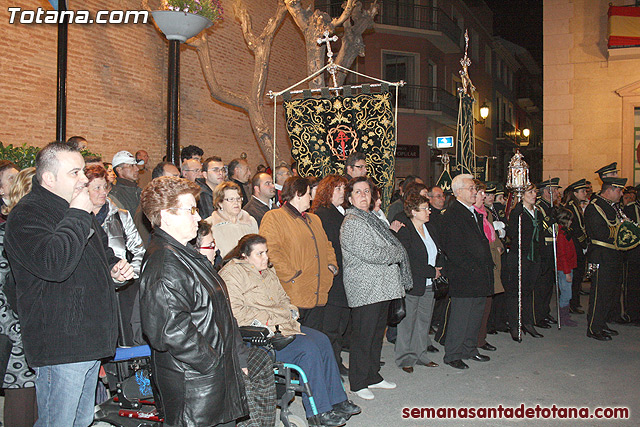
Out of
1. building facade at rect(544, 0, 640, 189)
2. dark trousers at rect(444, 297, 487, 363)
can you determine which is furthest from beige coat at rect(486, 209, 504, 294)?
building facade at rect(544, 0, 640, 189)

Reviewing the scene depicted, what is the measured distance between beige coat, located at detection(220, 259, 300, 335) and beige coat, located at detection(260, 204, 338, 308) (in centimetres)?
68

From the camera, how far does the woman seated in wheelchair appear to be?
15.0ft

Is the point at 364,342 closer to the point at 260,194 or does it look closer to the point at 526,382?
the point at 526,382

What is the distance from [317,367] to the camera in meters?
4.59

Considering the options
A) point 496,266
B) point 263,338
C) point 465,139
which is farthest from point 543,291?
point 263,338

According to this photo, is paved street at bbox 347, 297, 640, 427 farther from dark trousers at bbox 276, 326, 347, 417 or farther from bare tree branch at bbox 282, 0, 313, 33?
bare tree branch at bbox 282, 0, 313, 33

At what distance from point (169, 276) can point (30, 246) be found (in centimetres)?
76

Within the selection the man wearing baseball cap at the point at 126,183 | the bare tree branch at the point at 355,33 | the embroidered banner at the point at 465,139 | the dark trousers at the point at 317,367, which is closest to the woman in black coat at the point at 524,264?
the embroidered banner at the point at 465,139

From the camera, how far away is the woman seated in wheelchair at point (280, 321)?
181 inches

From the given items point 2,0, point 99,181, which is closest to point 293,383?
point 99,181

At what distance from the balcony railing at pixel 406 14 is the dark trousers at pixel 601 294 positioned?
20.5m

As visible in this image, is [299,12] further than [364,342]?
Yes

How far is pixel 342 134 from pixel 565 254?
14.0 feet

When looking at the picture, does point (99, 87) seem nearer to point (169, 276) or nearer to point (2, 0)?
point (2, 0)
